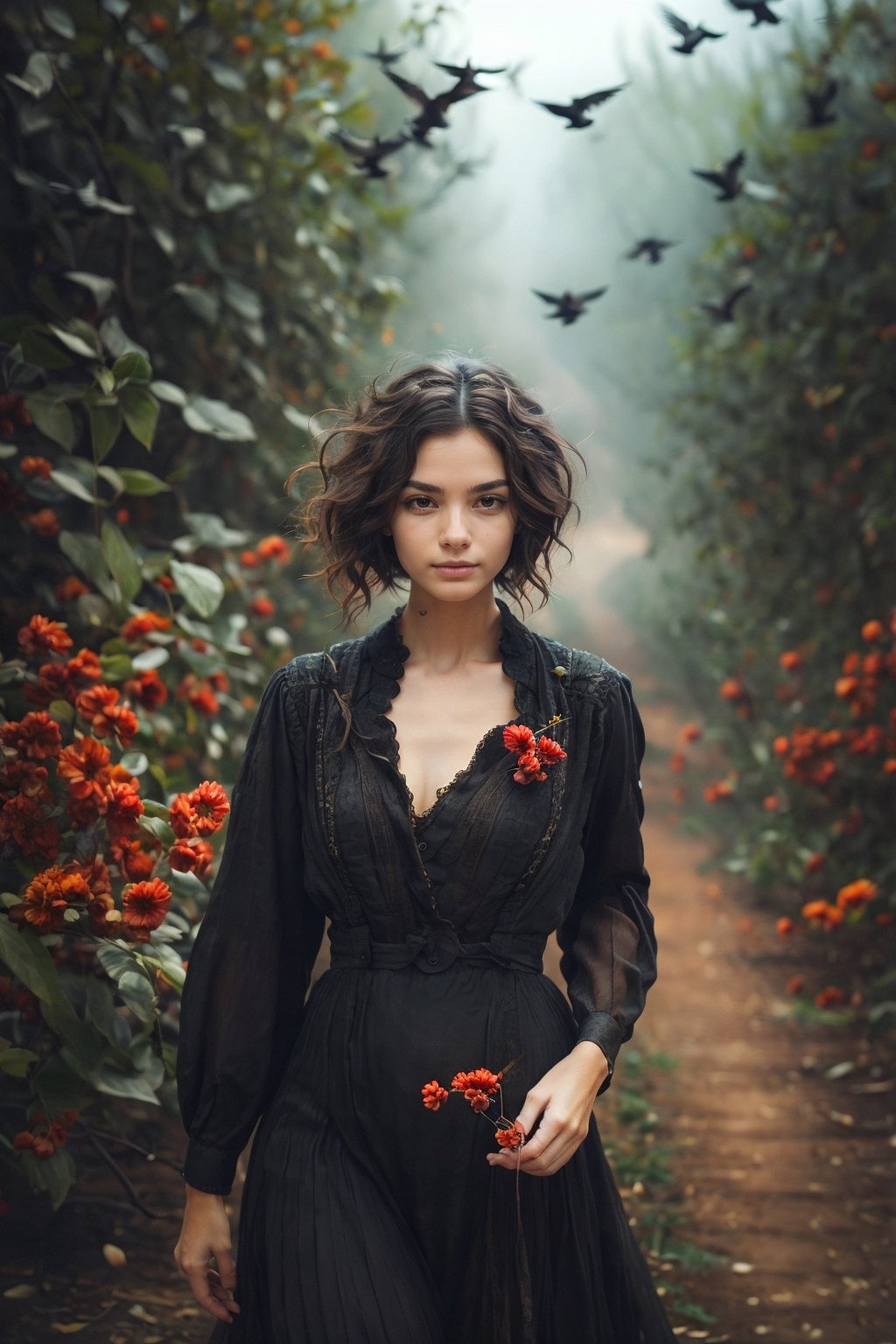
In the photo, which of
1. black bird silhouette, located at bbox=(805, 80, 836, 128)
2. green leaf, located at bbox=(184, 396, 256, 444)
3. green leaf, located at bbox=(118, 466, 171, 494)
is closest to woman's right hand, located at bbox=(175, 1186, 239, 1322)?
green leaf, located at bbox=(118, 466, 171, 494)

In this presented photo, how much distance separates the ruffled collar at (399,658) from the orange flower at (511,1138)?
1.61ft

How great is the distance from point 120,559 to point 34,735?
16.4 inches

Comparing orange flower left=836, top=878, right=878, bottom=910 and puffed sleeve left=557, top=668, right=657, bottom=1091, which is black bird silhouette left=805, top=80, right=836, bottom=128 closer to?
puffed sleeve left=557, top=668, right=657, bottom=1091

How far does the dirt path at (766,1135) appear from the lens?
2.46m

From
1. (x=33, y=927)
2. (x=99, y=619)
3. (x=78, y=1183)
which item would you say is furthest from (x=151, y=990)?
(x=78, y=1183)

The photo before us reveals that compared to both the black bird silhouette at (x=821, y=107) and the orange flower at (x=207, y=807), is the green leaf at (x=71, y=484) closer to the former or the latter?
the orange flower at (x=207, y=807)

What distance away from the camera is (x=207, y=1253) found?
1.44 m

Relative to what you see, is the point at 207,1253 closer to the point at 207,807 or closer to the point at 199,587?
the point at 207,807

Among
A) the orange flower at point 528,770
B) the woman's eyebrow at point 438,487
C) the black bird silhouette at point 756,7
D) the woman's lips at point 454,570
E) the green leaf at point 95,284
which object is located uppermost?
the black bird silhouette at point 756,7

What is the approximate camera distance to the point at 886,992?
3.69 metres

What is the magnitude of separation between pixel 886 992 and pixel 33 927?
2821mm

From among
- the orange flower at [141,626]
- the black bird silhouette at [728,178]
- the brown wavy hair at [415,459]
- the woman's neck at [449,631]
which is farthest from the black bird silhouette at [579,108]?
the orange flower at [141,626]

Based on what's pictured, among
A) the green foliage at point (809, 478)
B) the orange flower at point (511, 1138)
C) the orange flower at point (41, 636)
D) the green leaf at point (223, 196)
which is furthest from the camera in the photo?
the green foliage at point (809, 478)

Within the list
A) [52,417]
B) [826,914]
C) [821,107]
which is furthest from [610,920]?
[826,914]
